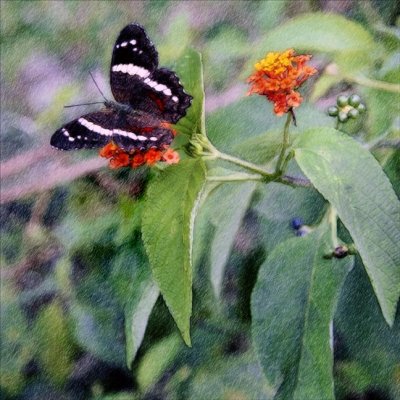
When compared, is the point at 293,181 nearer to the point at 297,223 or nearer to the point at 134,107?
the point at 297,223

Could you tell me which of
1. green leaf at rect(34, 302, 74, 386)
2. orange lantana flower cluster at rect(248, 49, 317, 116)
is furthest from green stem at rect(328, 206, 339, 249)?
green leaf at rect(34, 302, 74, 386)

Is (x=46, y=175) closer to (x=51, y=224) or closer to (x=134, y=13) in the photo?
(x=51, y=224)

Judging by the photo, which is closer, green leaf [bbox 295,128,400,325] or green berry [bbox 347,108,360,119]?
green leaf [bbox 295,128,400,325]

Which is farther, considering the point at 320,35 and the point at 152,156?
the point at 320,35

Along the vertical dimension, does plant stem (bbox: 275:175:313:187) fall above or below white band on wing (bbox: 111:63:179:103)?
below

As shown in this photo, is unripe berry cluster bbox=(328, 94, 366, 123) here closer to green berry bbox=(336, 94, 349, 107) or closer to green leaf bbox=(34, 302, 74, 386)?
green berry bbox=(336, 94, 349, 107)

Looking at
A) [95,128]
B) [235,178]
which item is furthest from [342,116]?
[95,128]

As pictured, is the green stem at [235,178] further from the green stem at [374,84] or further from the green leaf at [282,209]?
the green stem at [374,84]

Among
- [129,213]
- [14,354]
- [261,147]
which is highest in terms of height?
[261,147]
